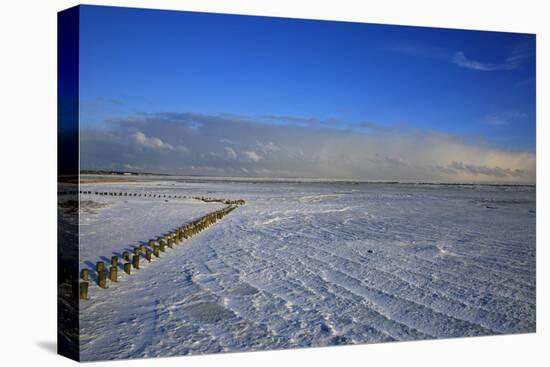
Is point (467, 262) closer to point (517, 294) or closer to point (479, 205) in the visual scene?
point (517, 294)

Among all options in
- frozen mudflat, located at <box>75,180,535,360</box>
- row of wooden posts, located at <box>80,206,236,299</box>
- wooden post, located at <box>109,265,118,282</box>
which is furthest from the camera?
wooden post, located at <box>109,265,118,282</box>

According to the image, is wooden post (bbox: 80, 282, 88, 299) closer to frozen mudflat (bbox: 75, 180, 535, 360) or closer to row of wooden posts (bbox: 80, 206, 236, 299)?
row of wooden posts (bbox: 80, 206, 236, 299)

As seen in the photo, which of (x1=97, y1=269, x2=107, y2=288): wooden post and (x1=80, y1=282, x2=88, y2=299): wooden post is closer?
(x1=80, y1=282, x2=88, y2=299): wooden post

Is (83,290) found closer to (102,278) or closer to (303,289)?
(102,278)

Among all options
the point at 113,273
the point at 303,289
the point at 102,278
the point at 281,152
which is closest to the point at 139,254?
the point at 113,273

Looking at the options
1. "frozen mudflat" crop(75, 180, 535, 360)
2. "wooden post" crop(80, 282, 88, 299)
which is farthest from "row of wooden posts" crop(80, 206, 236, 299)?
"frozen mudflat" crop(75, 180, 535, 360)

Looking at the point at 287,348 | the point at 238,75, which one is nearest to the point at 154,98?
the point at 238,75

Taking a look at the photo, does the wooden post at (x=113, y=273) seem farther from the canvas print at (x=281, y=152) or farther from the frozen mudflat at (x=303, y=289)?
the frozen mudflat at (x=303, y=289)
